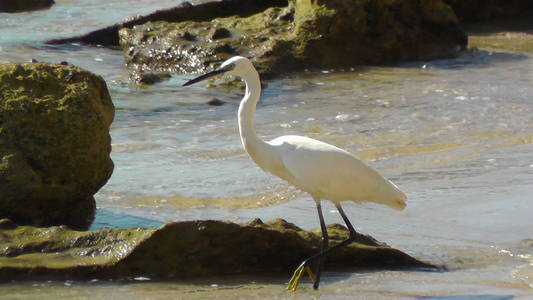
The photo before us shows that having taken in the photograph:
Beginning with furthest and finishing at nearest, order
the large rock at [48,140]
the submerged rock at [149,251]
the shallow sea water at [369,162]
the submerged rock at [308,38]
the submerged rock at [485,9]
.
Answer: the submerged rock at [485,9] < the submerged rock at [308,38] < the large rock at [48,140] < the shallow sea water at [369,162] < the submerged rock at [149,251]

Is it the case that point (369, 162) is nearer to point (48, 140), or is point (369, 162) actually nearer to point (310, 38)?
point (48, 140)

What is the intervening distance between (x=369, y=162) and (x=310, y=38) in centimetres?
504

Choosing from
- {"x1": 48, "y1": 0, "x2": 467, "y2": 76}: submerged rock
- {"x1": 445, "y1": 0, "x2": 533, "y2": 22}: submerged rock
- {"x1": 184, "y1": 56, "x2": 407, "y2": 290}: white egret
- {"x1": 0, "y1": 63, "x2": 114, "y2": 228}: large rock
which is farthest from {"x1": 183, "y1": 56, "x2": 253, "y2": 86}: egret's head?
{"x1": 445, "y1": 0, "x2": 533, "y2": 22}: submerged rock

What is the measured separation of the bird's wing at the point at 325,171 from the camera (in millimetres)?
5094

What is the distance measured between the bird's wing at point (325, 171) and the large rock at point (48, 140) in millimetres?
1224

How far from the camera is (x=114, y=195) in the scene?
667cm

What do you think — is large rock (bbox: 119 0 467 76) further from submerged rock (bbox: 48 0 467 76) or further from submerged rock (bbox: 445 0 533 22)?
submerged rock (bbox: 445 0 533 22)

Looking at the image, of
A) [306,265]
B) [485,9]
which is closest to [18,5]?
[485,9]

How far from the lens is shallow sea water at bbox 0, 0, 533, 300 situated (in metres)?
4.72

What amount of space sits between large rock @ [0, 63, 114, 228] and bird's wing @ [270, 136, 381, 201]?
4.02ft

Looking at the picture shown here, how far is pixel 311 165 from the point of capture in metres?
5.09

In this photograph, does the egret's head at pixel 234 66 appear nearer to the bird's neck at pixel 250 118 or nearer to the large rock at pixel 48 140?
the bird's neck at pixel 250 118

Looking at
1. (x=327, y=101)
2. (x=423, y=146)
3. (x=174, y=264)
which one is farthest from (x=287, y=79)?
(x=174, y=264)

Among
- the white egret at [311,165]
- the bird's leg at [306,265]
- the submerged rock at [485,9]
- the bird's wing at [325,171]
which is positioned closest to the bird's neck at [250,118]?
the white egret at [311,165]
